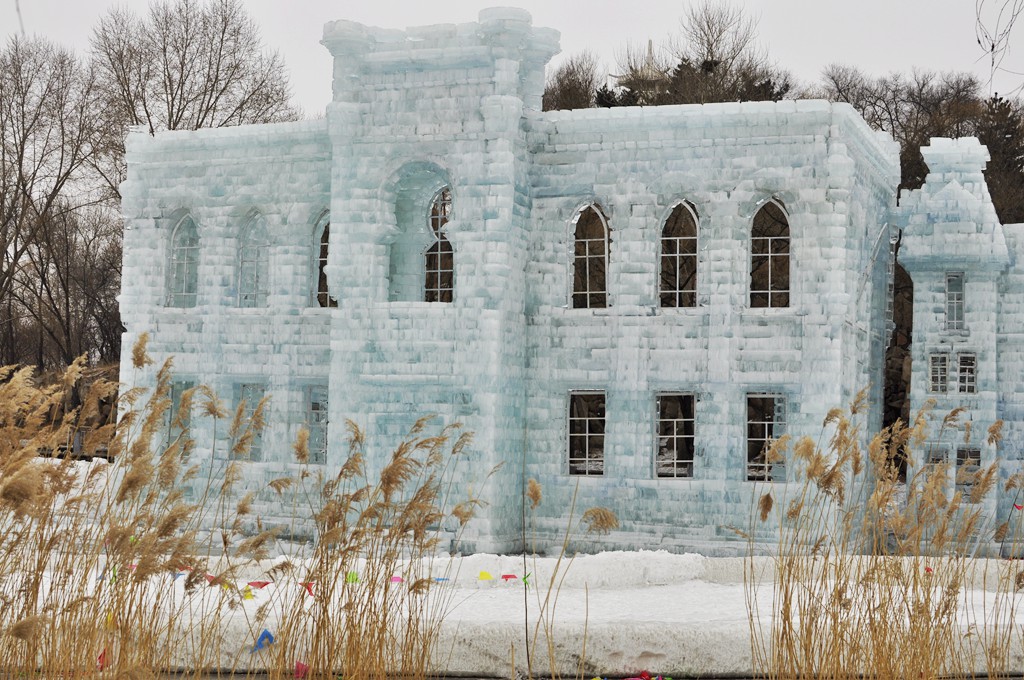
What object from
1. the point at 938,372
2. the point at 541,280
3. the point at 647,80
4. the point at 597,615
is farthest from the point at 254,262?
the point at 647,80

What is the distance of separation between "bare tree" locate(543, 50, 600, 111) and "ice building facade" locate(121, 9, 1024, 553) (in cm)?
1592

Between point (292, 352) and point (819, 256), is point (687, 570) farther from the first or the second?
point (292, 352)

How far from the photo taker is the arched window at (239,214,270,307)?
17047mm

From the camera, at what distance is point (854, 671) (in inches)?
232

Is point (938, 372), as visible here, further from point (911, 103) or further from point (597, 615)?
point (911, 103)

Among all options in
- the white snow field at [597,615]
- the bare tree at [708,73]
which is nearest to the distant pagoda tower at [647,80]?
the bare tree at [708,73]

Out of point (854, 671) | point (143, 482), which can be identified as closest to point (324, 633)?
point (143, 482)

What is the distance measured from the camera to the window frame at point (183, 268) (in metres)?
17.2

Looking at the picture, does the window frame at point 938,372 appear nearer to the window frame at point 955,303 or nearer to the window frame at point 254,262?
the window frame at point 955,303

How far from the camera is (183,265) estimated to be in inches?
A: 696

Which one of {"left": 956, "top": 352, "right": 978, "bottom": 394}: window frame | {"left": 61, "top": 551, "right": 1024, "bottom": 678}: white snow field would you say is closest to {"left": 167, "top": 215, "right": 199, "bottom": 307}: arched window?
{"left": 61, "top": 551, "right": 1024, "bottom": 678}: white snow field

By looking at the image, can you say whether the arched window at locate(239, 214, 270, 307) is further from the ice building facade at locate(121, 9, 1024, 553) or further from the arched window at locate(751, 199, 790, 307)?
the arched window at locate(751, 199, 790, 307)

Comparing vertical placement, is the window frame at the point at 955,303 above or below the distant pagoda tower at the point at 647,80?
below

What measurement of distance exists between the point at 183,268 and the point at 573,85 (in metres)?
17.0
